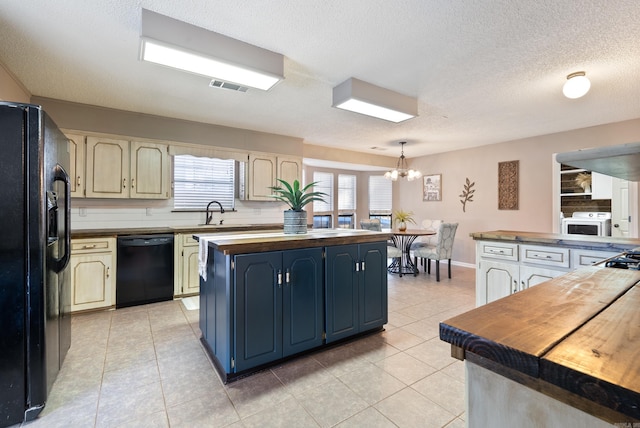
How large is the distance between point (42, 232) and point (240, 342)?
52.4 inches

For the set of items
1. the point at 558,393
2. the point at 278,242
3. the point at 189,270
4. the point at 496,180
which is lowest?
the point at 189,270

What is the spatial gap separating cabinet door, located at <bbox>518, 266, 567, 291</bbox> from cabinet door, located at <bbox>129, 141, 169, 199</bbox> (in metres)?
4.24

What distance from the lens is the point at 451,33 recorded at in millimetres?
2172

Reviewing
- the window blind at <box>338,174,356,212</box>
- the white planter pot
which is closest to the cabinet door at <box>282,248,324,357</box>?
the white planter pot

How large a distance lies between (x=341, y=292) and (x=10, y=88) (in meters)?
3.65

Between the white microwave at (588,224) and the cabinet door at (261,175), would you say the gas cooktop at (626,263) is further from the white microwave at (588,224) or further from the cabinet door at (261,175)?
the cabinet door at (261,175)

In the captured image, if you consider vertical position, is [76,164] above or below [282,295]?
above

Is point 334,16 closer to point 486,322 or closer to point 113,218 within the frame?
point 486,322

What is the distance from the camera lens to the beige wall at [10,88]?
263 cm

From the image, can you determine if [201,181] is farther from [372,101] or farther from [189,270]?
[372,101]

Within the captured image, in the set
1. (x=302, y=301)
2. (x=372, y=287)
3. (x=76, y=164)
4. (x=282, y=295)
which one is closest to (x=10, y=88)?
(x=76, y=164)

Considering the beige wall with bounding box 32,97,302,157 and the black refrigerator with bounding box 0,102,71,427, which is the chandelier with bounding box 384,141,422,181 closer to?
the beige wall with bounding box 32,97,302,157

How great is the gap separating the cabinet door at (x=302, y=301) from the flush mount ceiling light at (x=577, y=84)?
2823mm

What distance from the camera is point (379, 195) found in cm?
791
